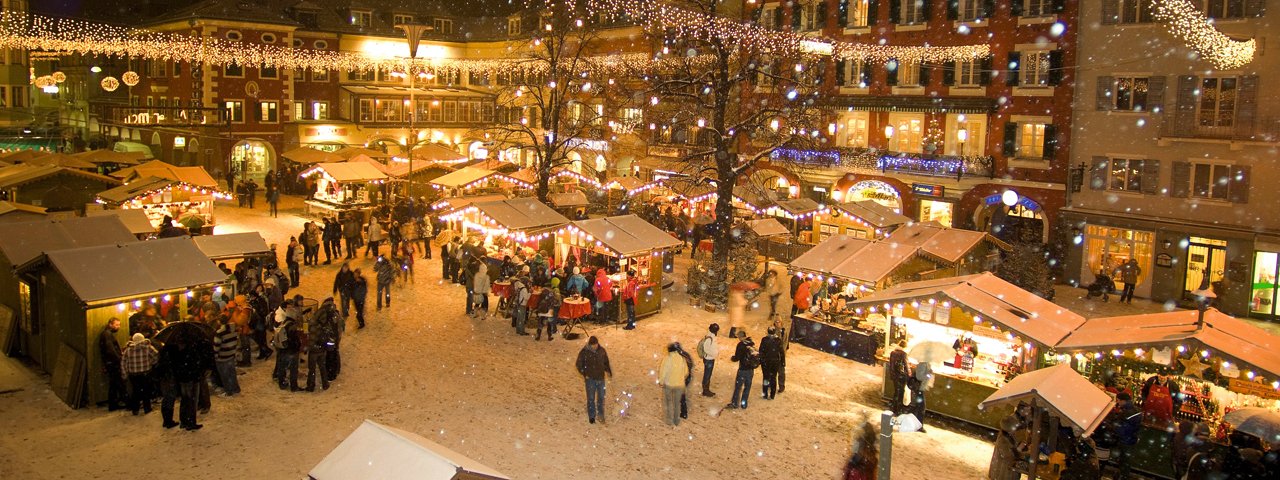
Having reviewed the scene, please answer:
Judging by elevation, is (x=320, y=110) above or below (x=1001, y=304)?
above

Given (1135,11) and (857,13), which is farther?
(857,13)

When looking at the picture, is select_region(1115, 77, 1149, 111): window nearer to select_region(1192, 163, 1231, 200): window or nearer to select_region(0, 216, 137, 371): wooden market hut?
select_region(1192, 163, 1231, 200): window

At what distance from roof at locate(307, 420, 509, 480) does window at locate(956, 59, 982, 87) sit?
81.9 feet

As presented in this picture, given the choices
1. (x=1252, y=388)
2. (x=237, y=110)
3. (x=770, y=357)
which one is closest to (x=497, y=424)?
(x=770, y=357)

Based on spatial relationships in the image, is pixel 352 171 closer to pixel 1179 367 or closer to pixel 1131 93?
pixel 1131 93

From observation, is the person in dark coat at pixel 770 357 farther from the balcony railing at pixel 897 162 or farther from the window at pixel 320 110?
the window at pixel 320 110

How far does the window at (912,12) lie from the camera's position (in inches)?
1135

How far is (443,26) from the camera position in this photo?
51938 millimetres

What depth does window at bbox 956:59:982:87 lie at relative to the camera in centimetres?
2769

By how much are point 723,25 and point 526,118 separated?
93.5ft

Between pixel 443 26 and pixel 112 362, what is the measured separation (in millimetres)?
42408

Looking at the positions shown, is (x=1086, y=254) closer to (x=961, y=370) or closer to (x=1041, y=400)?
(x=961, y=370)

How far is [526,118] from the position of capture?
47844 mm

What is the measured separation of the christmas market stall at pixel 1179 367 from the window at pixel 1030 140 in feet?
47.5
